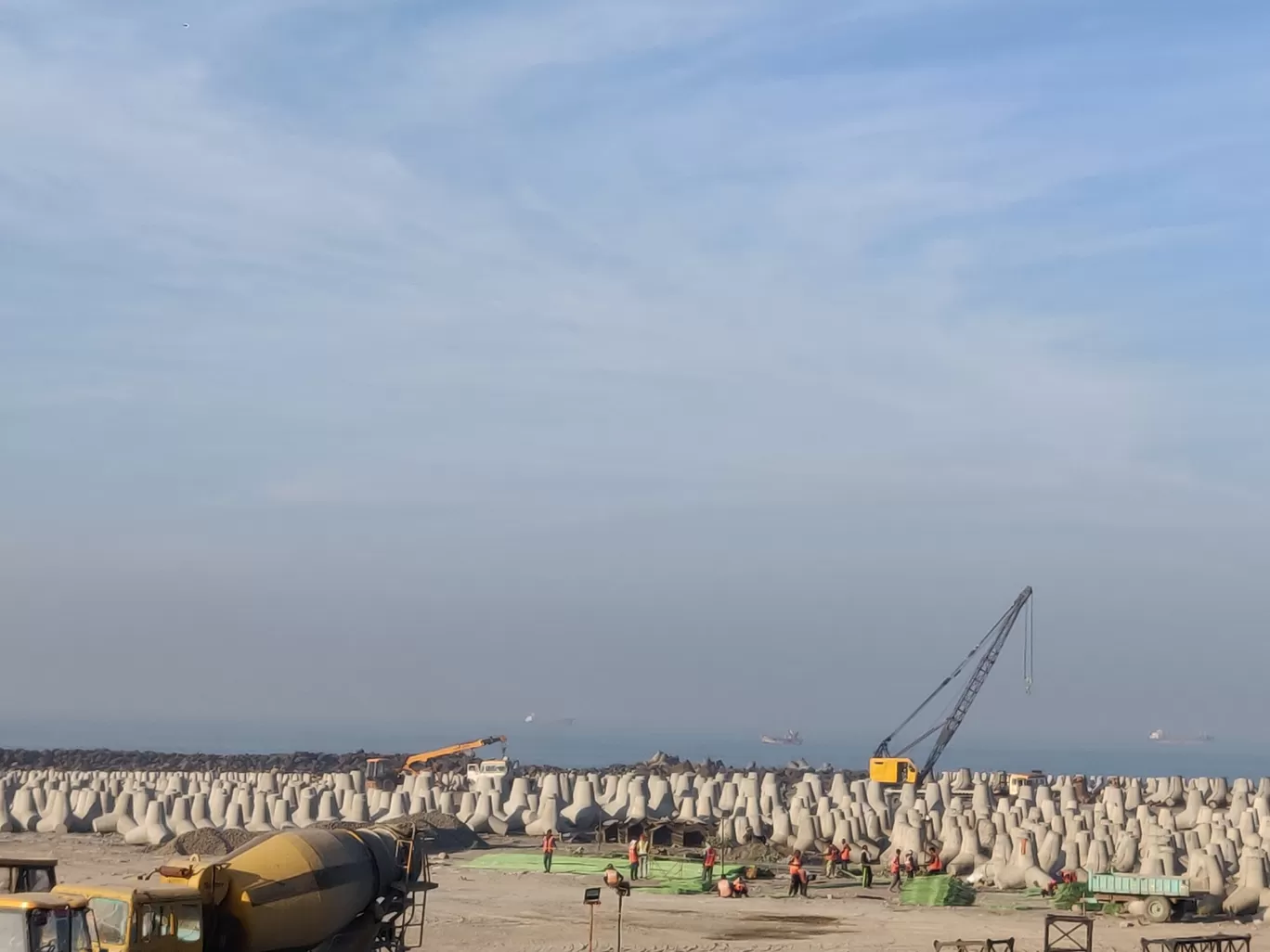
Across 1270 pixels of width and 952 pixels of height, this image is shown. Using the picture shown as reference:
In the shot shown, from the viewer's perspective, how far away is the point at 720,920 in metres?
27.5

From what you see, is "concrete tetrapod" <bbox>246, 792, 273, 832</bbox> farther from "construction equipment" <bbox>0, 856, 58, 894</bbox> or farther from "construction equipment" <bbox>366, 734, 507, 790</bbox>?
"construction equipment" <bbox>0, 856, 58, 894</bbox>

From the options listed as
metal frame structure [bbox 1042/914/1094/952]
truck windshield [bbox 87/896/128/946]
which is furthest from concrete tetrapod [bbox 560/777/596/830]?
truck windshield [bbox 87/896/128/946]

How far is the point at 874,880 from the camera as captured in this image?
1347 inches

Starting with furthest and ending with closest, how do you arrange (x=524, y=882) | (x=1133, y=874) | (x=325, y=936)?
(x=524, y=882)
(x=1133, y=874)
(x=325, y=936)

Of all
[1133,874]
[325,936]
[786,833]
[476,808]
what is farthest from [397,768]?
[325,936]

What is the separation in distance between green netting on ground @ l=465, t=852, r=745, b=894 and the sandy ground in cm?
87

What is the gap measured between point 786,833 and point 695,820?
11.0 feet

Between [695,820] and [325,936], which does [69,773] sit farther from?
[325,936]

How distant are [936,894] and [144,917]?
695 inches

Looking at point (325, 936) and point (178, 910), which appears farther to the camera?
point (325, 936)

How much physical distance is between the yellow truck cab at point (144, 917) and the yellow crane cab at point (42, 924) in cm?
108

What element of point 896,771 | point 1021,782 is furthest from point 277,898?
point 896,771

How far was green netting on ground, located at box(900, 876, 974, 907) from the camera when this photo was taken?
29.8 metres

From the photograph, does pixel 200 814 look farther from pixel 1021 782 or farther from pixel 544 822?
pixel 1021 782
